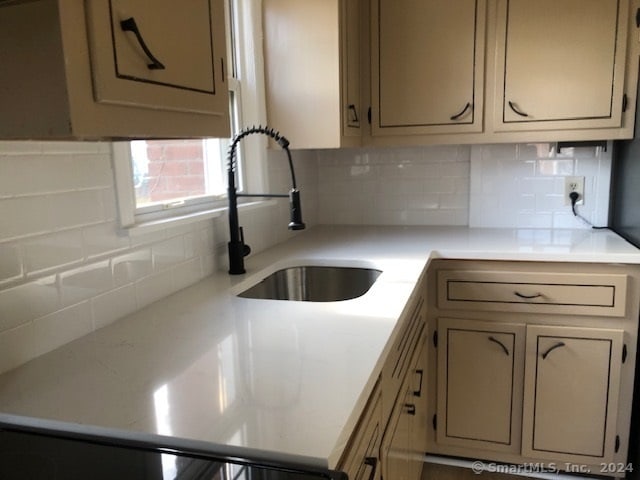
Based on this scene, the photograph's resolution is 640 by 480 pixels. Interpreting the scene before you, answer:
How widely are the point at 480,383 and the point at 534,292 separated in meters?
0.43

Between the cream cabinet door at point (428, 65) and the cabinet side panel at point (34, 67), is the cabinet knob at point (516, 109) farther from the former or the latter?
the cabinet side panel at point (34, 67)

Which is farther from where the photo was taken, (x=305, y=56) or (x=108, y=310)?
(x=305, y=56)

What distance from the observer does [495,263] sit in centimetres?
199

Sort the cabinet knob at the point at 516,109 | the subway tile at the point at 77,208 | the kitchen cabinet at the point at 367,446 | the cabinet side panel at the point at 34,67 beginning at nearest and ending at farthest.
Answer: the cabinet side panel at the point at 34,67
the kitchen cabinet at the point at 367,446
the subway tile at the point at 77,208
the cabinet knob at the point at 516,109

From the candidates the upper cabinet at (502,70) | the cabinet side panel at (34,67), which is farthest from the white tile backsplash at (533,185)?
the cabinet side panel at (34,67)

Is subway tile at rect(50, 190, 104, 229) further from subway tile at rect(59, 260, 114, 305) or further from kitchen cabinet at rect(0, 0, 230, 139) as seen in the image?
kitchen cabinet at rect(0, 0, 230, 139)

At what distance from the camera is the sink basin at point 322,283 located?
6.21 feet

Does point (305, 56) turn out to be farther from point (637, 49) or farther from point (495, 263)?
point (637, 49)

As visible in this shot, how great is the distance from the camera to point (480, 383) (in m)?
2.11

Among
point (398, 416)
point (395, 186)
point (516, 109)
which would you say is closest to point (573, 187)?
point (516, 109)

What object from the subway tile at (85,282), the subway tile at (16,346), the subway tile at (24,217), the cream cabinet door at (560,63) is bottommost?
the subway tile at (16,346)

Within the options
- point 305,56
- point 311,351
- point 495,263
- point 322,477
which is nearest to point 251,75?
point 305,56

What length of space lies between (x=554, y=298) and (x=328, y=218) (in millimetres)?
1261

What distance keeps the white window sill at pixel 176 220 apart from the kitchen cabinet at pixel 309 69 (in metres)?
0.37
